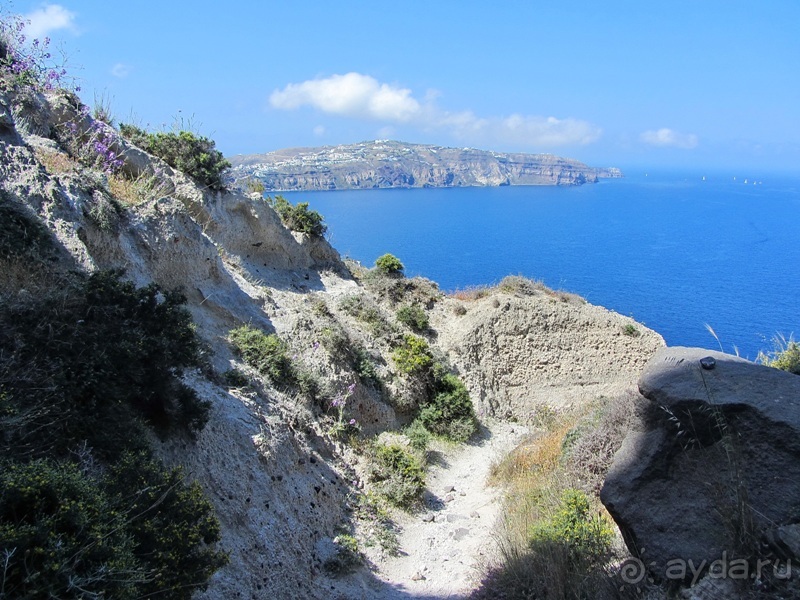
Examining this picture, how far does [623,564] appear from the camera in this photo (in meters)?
6.16

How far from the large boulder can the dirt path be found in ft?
9.92

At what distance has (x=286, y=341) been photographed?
13586mm

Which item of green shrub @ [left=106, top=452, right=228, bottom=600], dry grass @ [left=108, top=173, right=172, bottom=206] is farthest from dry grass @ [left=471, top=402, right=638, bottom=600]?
dry grass @ [left=108, top=173, right=172, bottom=206]

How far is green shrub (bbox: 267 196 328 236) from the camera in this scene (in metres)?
20.8

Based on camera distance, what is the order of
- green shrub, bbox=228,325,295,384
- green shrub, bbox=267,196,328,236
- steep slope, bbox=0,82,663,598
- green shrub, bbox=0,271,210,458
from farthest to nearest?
green shrub, bbox=267,196,328,236, green shrub, bbox=228,325,295,384, steep slope, bbox=0,82,663,598, green shrub, bbox=0,271,210,458

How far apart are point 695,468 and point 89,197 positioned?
10.1m

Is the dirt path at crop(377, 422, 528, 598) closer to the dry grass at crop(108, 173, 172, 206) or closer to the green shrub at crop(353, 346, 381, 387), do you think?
the green shrub at crop(353, 346, 381, 387)

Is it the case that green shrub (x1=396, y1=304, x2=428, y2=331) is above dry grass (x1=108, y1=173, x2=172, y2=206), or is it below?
below

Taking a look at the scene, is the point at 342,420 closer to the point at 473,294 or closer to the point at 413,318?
the point at 413,318

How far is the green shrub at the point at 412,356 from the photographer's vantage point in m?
16.8

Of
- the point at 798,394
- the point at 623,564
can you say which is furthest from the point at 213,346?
the point at 798,394

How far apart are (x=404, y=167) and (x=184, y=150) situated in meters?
106

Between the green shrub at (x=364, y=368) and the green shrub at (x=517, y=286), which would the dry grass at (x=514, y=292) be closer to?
the green shrub at (x=517, y=286)

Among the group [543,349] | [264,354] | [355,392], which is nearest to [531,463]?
[355,392]
